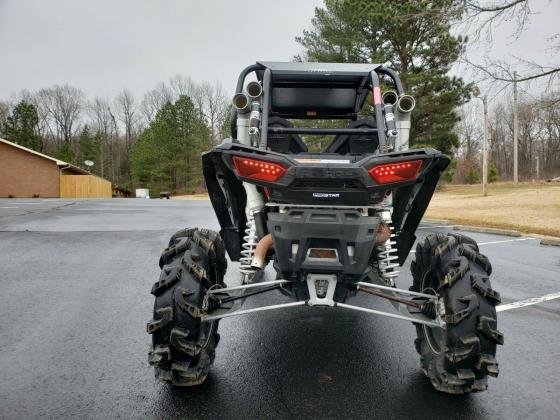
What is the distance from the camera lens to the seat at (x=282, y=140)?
4457 mm

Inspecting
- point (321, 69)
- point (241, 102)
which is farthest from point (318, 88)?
point (241, 102)

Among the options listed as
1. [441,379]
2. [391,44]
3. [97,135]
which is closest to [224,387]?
[441,379]

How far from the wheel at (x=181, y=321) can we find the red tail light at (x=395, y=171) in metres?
1.22

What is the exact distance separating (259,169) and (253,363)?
5.15ft

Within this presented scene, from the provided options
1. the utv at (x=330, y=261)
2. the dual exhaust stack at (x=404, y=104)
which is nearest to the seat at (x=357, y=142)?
the dual exhaust stack at (x=404, y=104)

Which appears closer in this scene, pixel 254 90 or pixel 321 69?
pixel 254 90

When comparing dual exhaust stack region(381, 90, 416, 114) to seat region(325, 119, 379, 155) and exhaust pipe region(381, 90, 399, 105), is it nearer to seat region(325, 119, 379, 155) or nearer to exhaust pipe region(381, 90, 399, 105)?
exhaust pipe region(381, 90, 399, 105)

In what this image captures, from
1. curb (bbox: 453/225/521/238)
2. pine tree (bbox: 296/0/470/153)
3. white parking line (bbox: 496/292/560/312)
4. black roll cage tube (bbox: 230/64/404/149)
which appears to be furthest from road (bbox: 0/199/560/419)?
pine tree (bbox: 296/0/470/153)

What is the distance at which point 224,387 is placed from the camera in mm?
3033

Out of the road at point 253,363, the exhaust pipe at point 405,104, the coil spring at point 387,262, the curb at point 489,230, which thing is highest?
the exhaust pipe at point 405,104

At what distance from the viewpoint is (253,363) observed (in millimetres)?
3445

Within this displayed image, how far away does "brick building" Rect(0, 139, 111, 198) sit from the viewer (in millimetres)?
40375

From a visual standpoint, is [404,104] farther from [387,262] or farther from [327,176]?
[327,176]

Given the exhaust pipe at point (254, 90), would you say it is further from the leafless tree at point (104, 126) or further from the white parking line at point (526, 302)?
the leafless tree at point (104, 126)
